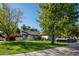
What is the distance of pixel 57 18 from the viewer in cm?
596

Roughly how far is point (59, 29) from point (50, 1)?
1.84ft

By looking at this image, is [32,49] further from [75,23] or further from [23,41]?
[75,23]

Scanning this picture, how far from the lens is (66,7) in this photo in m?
5.92

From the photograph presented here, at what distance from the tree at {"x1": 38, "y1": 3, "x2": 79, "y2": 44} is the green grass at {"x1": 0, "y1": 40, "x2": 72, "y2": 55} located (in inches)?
6.2

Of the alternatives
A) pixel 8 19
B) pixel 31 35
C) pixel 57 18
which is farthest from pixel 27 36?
pixel 57 18

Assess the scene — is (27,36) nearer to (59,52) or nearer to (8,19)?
(8,19)

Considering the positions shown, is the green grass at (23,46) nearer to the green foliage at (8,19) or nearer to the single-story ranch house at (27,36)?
the single-story ranch house at (27,36)

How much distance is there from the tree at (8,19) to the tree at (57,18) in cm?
46

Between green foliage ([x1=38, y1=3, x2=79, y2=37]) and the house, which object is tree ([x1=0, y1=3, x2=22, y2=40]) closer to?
the house

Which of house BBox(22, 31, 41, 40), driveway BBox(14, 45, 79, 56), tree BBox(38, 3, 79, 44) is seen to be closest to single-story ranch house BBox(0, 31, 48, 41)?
house BBox(22, 31, 41, 40)

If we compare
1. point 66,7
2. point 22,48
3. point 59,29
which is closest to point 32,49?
point 22,48

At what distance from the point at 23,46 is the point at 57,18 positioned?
32.8 inches

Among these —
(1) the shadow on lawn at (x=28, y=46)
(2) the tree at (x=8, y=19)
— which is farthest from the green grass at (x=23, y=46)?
(2) the tree at (x=8, y=19)

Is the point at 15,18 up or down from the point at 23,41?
up
